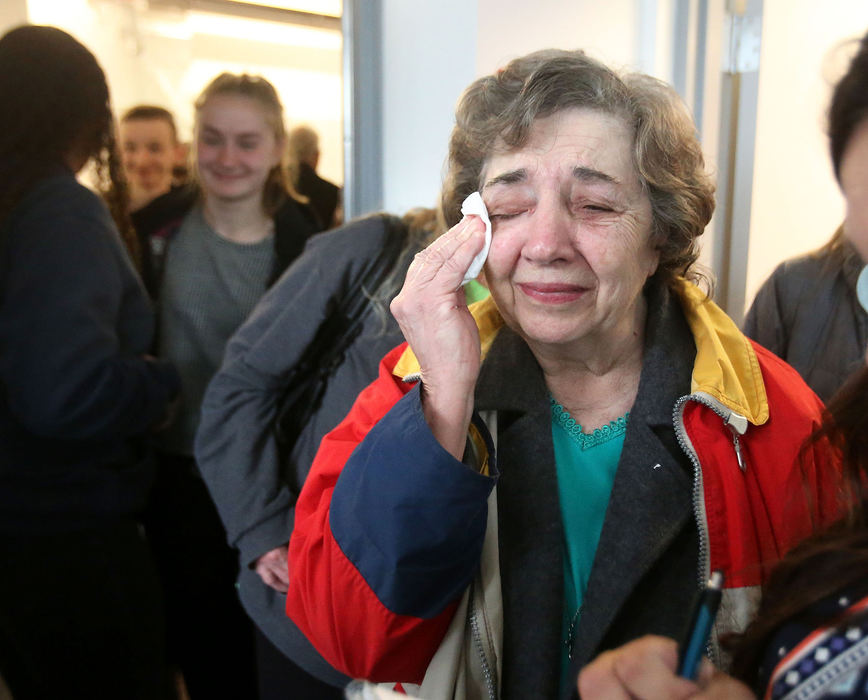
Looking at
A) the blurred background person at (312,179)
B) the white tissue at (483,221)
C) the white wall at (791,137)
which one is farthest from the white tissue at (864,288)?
the white wall at (791,137)

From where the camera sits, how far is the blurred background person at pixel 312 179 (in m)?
2.32

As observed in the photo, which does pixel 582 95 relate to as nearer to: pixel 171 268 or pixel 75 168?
pixel 75 168

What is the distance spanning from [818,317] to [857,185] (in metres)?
1.36

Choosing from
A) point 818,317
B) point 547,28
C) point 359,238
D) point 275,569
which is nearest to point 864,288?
point 359,238

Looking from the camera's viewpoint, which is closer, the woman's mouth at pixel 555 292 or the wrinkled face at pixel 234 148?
the woman's mouth at pixel 555 292

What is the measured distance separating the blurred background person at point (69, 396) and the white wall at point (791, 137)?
2.43 metres

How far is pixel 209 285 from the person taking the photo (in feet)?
7.16

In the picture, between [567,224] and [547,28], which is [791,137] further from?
[567,224]

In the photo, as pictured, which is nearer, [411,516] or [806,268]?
[411,516]

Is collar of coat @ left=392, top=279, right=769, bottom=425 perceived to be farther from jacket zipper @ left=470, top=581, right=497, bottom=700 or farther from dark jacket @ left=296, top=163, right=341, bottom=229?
dark jacket @ left=296, top=163, right=341, bottom=229

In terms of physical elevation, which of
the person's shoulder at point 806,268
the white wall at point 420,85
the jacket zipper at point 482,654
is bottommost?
the jacket zipper at point 482,654

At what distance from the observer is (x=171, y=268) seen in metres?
2.09

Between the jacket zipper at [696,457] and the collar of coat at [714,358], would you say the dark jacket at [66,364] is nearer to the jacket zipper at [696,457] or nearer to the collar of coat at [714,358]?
the collar of coat at [714,358]

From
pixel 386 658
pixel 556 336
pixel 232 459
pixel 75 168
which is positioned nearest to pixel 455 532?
pixel 386 658
